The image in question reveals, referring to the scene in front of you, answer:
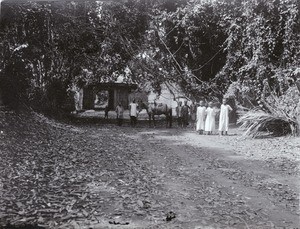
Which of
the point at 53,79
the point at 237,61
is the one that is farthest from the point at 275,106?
the point at 53,79

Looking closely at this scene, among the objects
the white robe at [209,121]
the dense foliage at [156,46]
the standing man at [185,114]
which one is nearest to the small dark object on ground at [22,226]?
the dense foliage at [156,46]

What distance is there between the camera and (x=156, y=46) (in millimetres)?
23078

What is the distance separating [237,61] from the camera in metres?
19.5

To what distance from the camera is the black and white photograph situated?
5930mm

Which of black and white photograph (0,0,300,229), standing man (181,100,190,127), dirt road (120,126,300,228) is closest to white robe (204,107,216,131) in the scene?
black and white photograph (0,0,300,229)

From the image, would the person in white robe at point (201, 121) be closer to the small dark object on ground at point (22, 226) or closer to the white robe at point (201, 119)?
the white robe at point (201, 119)

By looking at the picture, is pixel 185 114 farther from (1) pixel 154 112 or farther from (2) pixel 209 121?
(2) pixel 209 121

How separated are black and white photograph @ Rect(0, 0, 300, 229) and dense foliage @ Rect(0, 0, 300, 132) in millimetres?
70

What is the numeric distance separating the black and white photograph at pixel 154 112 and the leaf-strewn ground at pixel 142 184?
0.12ft

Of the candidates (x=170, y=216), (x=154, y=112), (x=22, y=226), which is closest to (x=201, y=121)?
(x=154, y=112)

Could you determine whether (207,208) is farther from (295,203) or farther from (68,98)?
(68,98)

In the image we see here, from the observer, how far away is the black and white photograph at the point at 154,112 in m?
5.93

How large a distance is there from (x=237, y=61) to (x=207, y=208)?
48.0ft

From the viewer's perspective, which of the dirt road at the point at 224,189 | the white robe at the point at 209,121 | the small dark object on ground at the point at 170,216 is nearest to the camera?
the small dark object on ground at the point at 170,216
